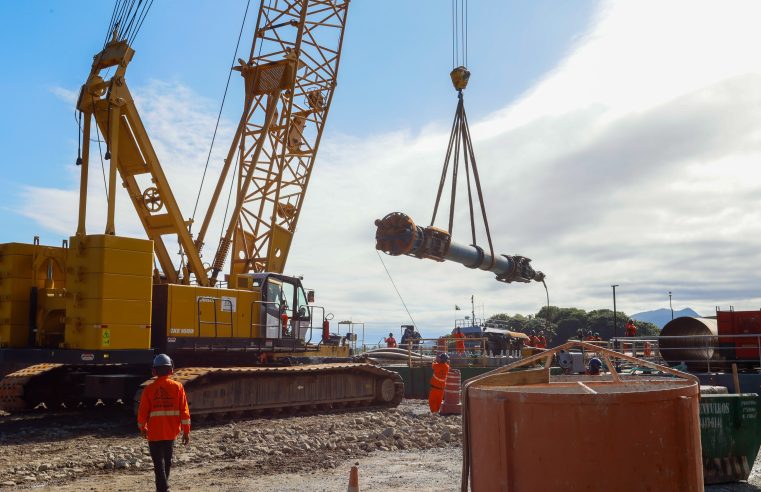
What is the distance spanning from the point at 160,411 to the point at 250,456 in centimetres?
354

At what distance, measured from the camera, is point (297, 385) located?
17.4 meters

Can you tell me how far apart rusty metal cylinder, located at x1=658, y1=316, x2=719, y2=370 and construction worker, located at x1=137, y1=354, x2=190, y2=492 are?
16141 millimetres

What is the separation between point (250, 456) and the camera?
37.8ft

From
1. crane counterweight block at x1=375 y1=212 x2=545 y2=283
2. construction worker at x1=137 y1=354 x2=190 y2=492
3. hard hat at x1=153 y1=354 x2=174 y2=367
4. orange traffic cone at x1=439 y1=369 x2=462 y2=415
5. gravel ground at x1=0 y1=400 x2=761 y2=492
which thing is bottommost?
gravel ground at x1=0 y1=400 x2=761 y2=492

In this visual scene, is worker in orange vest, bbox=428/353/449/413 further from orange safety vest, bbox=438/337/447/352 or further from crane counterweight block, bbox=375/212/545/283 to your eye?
orange safety vest, bbox=438/337/447/352

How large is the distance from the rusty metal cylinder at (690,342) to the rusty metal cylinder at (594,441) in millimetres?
16567

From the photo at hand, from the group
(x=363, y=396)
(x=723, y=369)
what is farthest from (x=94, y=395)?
(x=723, y=369)

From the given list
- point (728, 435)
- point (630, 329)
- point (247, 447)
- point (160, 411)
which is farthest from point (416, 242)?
point (630, 329)

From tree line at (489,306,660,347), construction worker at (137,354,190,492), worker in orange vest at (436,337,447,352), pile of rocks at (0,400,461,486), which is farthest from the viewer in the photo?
tree line at (489,306,660,347)

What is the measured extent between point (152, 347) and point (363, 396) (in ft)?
19.6

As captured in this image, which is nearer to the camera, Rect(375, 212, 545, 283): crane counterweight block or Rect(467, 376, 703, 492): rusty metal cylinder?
Rect(467, 376, 703, 492): rusty metal cylinder

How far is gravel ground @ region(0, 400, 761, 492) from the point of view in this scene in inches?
376

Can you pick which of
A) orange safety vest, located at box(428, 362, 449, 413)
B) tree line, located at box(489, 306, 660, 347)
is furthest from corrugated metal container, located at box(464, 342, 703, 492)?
tree line, located at box(489, 306, 660, 347)

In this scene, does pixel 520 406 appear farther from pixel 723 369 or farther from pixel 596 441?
pixel 723 369
